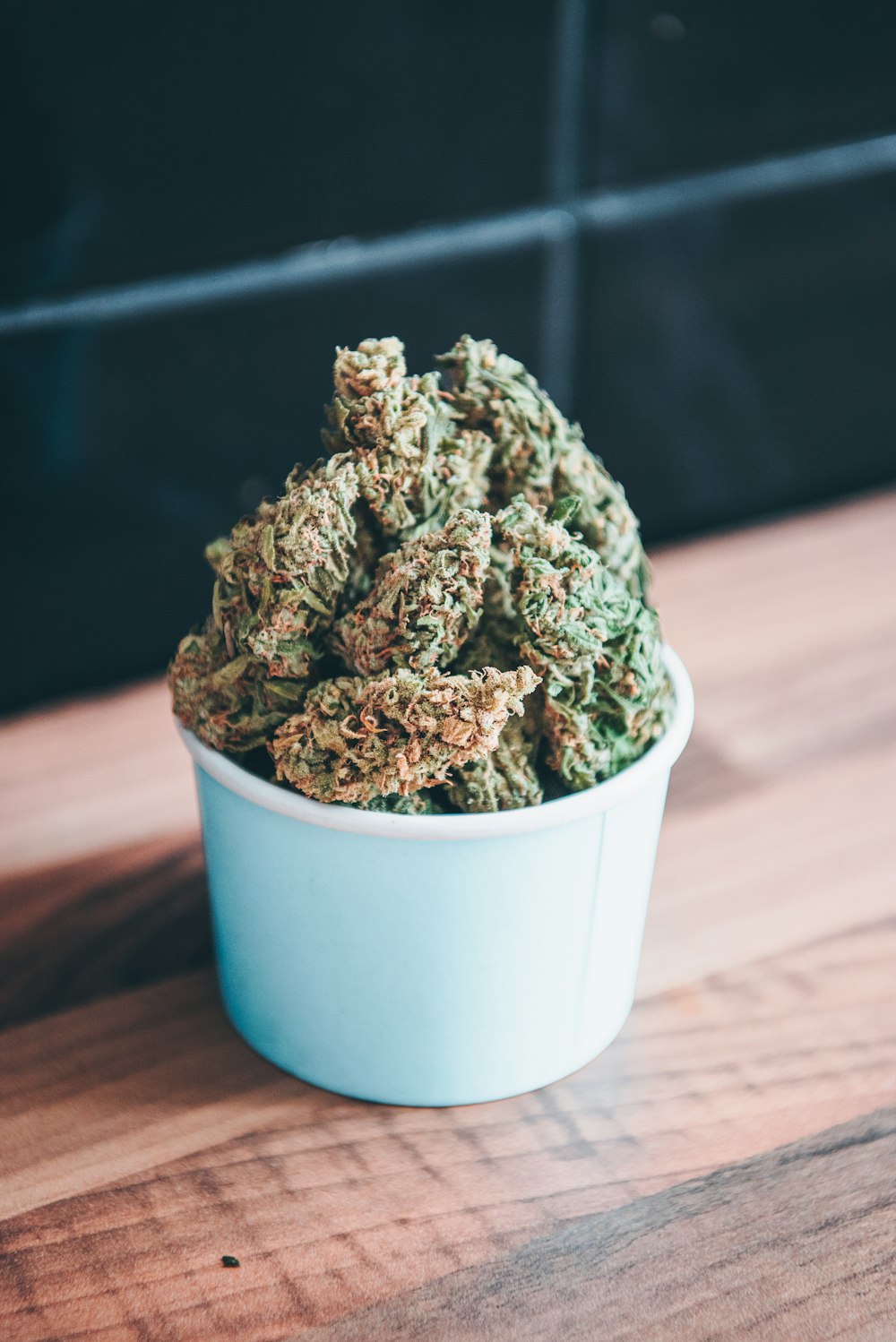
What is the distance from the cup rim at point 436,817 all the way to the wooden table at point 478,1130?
0.43 feet

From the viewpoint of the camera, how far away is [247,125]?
0.69 meters

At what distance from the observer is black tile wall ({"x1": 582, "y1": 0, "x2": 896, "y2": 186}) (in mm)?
778

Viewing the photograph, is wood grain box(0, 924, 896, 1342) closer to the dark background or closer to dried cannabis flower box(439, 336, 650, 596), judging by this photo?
dried cannabis flower box(439, 336, 650, 596)

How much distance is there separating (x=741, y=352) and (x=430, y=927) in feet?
1.84

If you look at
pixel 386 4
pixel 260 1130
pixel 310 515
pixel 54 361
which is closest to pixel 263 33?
pixel 386 4

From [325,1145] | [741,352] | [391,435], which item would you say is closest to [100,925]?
A: [325,1145]

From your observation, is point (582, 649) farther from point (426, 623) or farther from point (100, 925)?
point (100, 925)

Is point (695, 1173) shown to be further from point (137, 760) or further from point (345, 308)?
point (345, 308)

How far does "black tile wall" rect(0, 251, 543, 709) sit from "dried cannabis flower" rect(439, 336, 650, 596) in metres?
0.28

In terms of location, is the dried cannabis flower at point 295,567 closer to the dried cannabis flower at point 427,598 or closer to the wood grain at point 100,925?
the dried cannabis flower at point 427,598

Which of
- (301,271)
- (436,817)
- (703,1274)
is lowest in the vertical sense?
(703,1274)

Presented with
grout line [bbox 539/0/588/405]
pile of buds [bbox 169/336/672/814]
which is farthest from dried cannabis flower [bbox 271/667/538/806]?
grout line [bbox 539/0/588/405]

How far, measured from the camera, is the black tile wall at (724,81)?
78 centimetres

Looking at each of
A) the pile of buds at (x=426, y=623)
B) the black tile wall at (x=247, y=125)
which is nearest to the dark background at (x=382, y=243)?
the black tile wall at (x=247, y=125)
